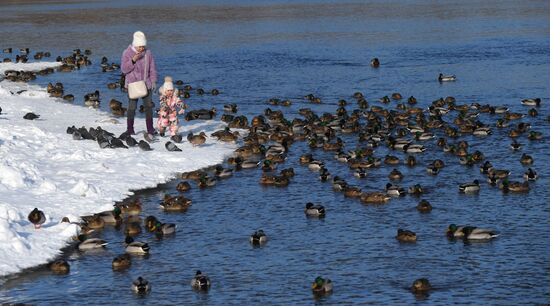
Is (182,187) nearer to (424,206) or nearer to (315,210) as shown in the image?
(315,210)

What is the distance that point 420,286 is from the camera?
62.2 ft

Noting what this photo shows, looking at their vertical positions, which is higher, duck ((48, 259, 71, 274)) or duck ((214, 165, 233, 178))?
duck ((214, 165, 233, 178))

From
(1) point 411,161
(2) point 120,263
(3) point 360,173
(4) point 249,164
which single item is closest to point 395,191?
(3) point 360,173

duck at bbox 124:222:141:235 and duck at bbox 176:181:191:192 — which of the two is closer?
duck at bbox 124:222:141:235

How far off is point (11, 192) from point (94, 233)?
3308mm

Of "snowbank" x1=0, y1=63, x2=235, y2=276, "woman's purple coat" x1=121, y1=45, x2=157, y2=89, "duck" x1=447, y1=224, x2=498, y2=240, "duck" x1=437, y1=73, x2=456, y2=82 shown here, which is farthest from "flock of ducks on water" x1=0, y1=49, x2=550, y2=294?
"duck" x1=437, y1=73, x2=456, y2=82

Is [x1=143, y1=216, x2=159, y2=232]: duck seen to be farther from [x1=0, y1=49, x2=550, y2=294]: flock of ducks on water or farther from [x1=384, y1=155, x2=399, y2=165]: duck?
[x1=384, y1=155, x2=399, y2=165]: duck

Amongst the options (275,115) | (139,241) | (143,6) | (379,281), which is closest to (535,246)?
(379,281)

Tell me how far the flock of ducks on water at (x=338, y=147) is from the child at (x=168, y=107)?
30.2 inches

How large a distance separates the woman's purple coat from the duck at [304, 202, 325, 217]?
8.69 meters

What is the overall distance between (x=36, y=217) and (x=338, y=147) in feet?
40.1

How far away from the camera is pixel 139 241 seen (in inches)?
884

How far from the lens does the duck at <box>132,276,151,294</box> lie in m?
19.2

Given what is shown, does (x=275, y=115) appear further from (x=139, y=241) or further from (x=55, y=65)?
(x=55, y=65)
